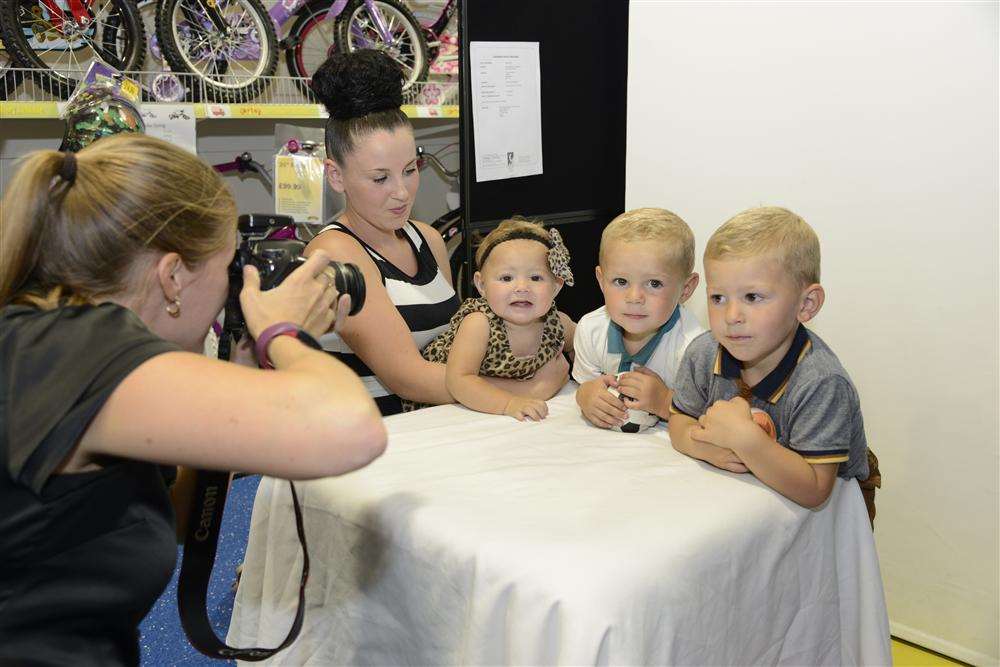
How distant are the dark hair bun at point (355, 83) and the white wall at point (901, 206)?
0.78 meters

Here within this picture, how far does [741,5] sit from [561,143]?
65 cm

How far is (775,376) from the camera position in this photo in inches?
49.9

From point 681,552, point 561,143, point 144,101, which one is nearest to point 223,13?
point 144,101

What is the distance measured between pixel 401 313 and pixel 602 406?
23.1 inches

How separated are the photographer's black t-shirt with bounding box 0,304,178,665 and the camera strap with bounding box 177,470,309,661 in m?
0.16

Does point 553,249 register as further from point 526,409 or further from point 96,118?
point 96,118

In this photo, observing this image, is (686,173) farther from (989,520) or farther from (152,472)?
(152,472)

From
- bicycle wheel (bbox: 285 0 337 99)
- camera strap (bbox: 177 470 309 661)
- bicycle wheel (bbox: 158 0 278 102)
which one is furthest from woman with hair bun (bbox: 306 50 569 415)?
bicycle wheel (bbox: 285 0 337 99)

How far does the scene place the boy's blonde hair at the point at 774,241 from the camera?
1.25 m

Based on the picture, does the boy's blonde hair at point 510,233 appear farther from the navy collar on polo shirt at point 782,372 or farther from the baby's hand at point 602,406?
the navy collar on polo shirt at point 782,372

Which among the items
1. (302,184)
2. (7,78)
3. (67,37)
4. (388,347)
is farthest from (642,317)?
(7,78)

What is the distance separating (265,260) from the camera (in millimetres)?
1103

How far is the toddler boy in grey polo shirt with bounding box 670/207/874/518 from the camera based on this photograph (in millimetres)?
1183

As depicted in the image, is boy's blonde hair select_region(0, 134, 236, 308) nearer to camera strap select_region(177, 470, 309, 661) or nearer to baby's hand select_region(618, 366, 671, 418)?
camera strap select_region(177, 470, 309, 661)
